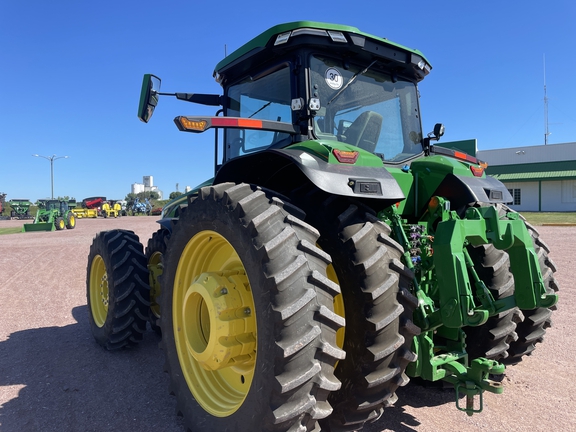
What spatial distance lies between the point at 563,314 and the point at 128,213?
174ft

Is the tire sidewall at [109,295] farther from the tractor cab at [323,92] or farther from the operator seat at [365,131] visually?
the operator seat at [365,131]

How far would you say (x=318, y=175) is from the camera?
232 cm

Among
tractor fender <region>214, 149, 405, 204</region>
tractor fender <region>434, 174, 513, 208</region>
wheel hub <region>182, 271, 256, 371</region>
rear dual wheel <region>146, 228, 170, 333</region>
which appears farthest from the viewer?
rear dual wheel <region>146, 228, 170, 333</region>

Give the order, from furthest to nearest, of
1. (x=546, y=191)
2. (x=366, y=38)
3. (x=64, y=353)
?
(x=546, y=191) → (x=64, y=353) → (x=366, y=38)

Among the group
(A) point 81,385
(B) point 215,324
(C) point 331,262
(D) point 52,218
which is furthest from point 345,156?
(D) point 52,218

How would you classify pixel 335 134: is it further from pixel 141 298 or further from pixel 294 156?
pixel 141 298

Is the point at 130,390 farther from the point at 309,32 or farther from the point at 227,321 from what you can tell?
the point at 309,32

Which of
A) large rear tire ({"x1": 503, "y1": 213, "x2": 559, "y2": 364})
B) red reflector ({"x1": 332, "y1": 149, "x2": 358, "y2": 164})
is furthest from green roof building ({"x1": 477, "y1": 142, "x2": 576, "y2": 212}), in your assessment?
red reflector ({"x1": 332, "y1": 149, "x2": 358, "y2": 164})

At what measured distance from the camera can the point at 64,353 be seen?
4395 mm

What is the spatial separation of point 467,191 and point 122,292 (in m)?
3.45

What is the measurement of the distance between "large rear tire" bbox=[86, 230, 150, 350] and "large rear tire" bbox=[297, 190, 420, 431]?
8.72 feet

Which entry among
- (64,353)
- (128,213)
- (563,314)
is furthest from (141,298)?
(128,213)

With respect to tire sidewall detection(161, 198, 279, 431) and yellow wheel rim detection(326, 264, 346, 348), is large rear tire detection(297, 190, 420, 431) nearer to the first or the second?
yellow wheel rim detection(326, 264, 346, 348)

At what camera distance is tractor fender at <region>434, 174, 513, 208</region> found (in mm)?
3186
